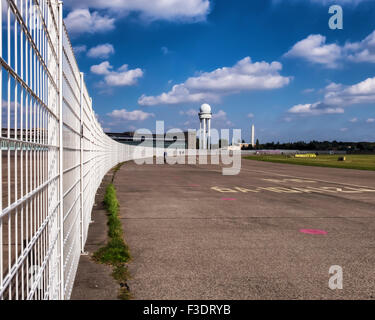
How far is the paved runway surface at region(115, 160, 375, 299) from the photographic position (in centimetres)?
445

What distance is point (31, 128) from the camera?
2.06 metres

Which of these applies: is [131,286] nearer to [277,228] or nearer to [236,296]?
[236,296]

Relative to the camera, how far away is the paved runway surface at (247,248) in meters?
4.45

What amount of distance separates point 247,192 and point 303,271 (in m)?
9.51

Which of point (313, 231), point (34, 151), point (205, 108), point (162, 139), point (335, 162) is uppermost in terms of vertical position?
point (205, 108)

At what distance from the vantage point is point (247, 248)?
6297mm

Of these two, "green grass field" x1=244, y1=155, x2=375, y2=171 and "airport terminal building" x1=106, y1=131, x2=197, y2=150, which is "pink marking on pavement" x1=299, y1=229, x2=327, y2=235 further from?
"airport terminal building" x1=106, y1=131, x2=197, y2=150

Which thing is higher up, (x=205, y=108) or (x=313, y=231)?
(x=205, y=108)

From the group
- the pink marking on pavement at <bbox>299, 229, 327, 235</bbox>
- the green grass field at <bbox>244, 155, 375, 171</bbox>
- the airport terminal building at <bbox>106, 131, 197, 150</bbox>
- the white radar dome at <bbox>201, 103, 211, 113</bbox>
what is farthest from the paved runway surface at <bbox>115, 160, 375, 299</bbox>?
the white radar dome at <bbox>201, 103, 211, 113</bbox>

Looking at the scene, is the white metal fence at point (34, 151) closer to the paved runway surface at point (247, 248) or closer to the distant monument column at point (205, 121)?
the paved runway surface at point (247, 248)

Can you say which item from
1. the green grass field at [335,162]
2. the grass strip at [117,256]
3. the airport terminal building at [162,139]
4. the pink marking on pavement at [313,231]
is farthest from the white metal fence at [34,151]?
the airport terminal building at [162,139]

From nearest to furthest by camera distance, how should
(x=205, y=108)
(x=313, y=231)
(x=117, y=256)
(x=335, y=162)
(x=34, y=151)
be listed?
1. (x=34, y=151)
2. (x=117, y=256)
3. (x=313, y=231)
4. (x=335, y=162)
5. (x=205, y=108)

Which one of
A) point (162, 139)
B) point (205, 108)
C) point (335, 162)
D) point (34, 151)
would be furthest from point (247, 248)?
point (205, 108)

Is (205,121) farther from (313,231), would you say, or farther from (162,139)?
(313,231)
